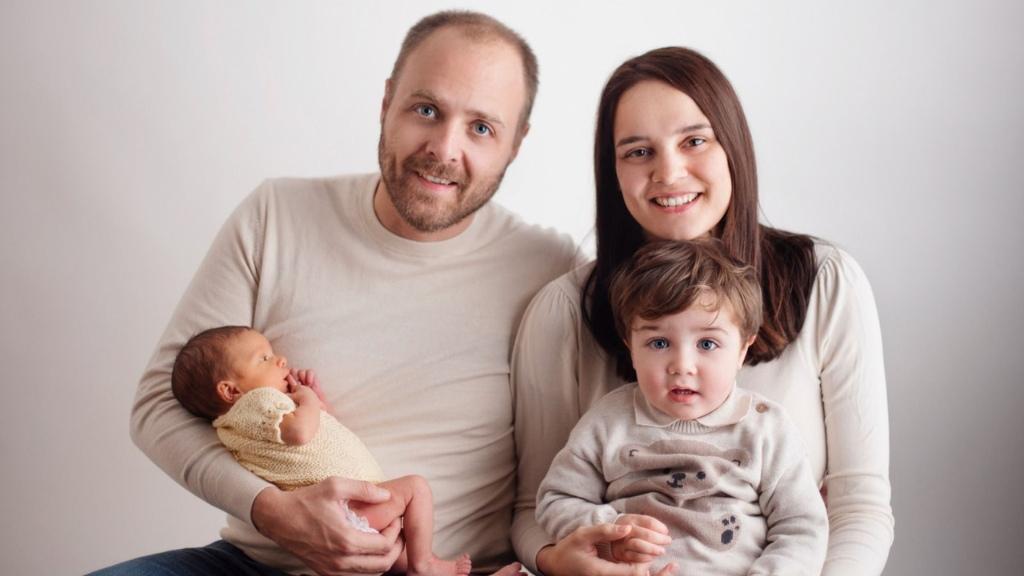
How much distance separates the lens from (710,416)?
2041 mm

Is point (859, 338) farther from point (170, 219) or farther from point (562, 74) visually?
point (170, 219)

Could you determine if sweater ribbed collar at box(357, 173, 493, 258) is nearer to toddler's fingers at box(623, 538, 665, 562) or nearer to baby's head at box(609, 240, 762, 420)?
baby's head at box(609, 240, 762, 420)

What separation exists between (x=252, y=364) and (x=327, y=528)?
0.38 metres

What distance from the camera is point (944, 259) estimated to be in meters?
3.08

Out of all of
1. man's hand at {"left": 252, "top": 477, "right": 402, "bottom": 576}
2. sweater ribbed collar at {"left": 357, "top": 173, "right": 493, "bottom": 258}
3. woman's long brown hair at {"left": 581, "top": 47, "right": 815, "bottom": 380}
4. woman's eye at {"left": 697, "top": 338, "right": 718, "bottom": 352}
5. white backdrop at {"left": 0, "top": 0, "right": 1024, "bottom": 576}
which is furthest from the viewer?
white backdrop at {"left": 0, "top": 0, "right": 1024, "bottom": 576}

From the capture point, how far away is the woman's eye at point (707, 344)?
79.2 inches

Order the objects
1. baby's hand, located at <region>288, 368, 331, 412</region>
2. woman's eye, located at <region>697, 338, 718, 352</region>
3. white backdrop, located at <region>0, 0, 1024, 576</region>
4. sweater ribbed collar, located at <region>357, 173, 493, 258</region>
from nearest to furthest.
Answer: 1. woman's eye, located at <region>697, 338, 718, 352</region>
2. baby's hand, located at <region>288, 368, 331, 412</region>
3. sweater ribbed collar, located at <region>357, 173, 493, 258</region>
4. white backdrop, located at <region>0, 0, 1024, 576</region>

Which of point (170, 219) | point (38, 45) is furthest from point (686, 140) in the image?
point (38, 45)

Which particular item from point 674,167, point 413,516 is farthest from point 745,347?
point 413,516

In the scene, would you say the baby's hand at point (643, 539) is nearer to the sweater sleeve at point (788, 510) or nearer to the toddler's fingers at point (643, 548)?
the toddler's fingers at point (643, 548)

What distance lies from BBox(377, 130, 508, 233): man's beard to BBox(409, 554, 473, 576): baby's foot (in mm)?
688

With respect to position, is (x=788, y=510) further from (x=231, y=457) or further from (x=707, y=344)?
(x=231, y=457)

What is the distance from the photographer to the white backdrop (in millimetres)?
3061

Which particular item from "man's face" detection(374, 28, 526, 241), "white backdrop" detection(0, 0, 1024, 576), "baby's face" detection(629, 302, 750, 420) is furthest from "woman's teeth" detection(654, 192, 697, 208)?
"white backdrop" detection(0, 0, 1024, 576)
